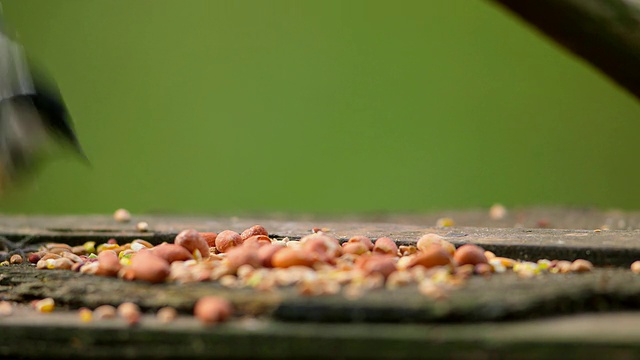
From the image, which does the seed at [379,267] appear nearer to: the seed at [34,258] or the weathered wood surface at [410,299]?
the weathered wood surface at [410,299]

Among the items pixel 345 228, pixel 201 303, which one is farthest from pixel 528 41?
pixel 201 303

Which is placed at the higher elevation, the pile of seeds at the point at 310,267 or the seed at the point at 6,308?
the pile of seeds at the point at 310,267

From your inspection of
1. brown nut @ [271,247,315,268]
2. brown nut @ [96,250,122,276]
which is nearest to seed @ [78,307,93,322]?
brown nut @ [96,250,122,276]

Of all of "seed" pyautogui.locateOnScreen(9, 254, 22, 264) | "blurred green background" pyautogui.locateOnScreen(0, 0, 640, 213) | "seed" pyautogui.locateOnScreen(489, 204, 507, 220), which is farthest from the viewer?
"blurred green background" pyautogui.locateOnScreen(0, 0, 640, 213)

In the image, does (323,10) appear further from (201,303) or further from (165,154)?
(201,303)

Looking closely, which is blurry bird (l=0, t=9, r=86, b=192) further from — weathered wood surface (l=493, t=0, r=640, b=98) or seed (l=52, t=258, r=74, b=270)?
weathered wood surface (l=493, t=0, r=640, b=98)

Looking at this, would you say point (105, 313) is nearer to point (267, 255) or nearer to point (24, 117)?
point (267, 255)

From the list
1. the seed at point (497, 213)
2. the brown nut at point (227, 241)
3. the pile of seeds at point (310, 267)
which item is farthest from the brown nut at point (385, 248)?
the seed at point (497, 213)
